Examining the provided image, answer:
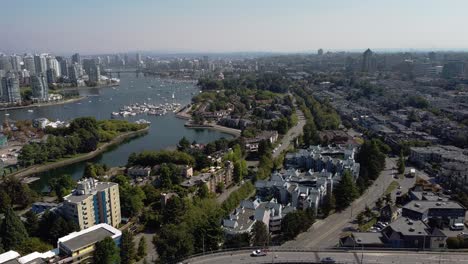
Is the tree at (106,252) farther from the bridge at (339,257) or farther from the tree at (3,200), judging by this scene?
the tree at (3,200)

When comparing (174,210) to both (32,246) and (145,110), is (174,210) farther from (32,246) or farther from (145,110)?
(145,110)

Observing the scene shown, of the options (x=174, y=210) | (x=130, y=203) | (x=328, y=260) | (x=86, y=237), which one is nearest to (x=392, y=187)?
(x=328, y=260)

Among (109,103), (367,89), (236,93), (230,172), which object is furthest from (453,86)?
(109,103)

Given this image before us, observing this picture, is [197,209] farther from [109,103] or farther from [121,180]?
[109,103]

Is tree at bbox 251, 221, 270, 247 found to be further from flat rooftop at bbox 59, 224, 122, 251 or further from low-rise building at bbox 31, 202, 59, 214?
low-rise building at bbox 31, 202, 59, 214

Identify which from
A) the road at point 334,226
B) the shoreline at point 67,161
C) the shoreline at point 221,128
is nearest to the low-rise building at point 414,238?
the road at point 334,226

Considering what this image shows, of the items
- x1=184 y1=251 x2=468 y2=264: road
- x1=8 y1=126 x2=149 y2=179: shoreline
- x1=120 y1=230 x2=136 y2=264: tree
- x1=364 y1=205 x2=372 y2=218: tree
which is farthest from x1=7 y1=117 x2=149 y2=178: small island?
x1=364 y1=205 x2=372 y2=218: tree
